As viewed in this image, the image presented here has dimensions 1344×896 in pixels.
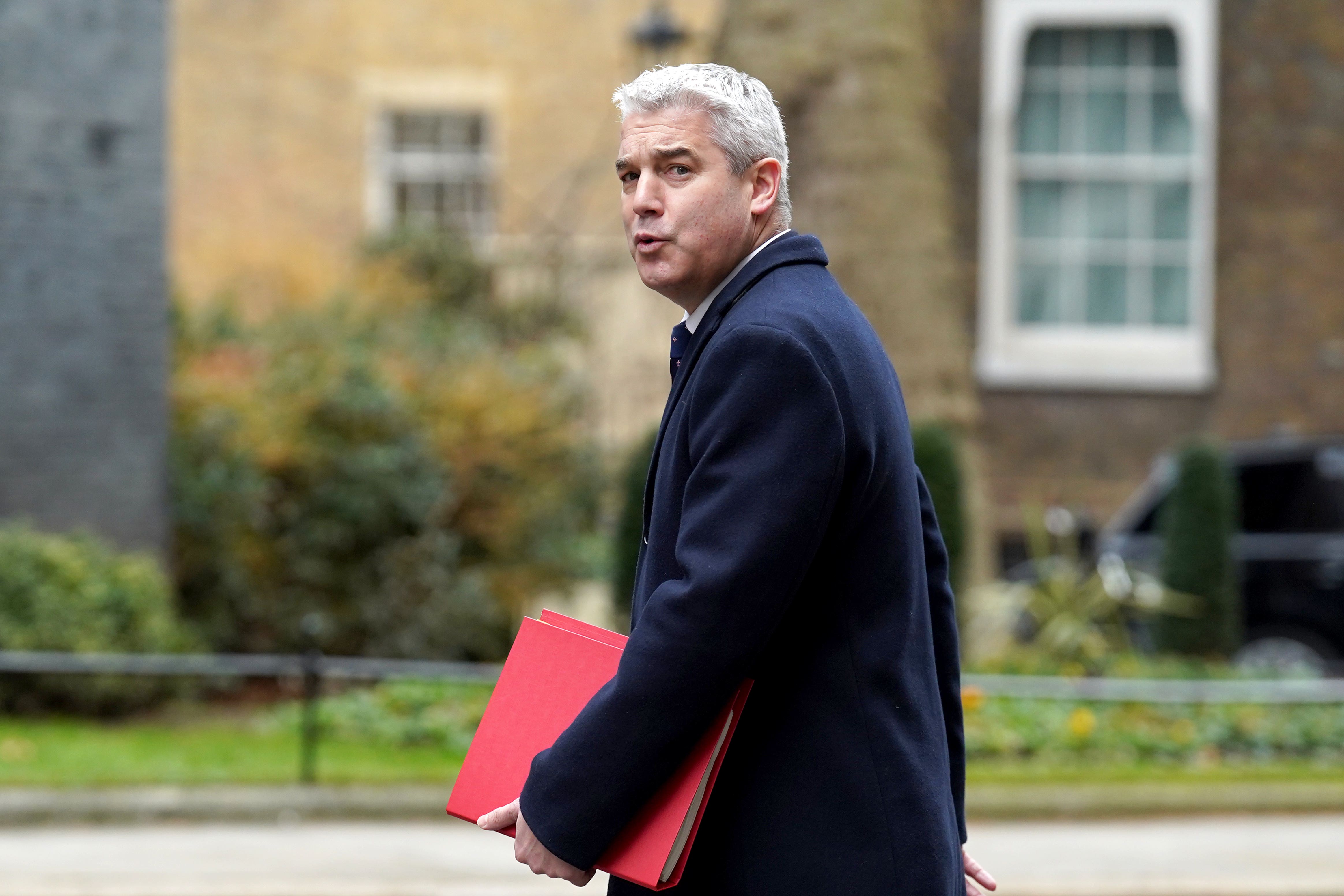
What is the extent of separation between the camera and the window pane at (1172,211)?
1666cm

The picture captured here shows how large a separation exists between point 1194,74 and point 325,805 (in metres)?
12.0

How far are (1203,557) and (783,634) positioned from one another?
8.74 metres

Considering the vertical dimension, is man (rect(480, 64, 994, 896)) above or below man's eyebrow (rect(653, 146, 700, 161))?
below

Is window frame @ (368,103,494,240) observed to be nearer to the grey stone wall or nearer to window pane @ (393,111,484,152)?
window pane @ (393,111,484,152)

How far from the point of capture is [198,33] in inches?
765

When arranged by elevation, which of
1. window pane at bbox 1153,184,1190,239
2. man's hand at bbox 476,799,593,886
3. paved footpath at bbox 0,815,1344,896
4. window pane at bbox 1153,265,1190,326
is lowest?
paved footpath at bbox 0,815,1344,896

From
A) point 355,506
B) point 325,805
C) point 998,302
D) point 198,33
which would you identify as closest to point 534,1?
point 198,33

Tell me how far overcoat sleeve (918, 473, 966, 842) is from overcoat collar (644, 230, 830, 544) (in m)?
0.41

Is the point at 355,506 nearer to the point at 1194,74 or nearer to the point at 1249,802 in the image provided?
the point at 1249,802

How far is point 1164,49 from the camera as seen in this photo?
658 inches

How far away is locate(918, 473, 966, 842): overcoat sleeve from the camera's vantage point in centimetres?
266

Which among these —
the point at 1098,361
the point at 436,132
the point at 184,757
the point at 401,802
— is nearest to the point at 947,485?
the point at 401,802

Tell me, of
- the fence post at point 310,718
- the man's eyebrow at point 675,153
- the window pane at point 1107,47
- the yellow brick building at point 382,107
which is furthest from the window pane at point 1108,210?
the man's eyebrow at point 675,153

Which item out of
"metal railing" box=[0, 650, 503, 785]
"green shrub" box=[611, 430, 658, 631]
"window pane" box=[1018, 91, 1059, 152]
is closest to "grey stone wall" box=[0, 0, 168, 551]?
"metal railing" box=[0, 650, 503, 785]
